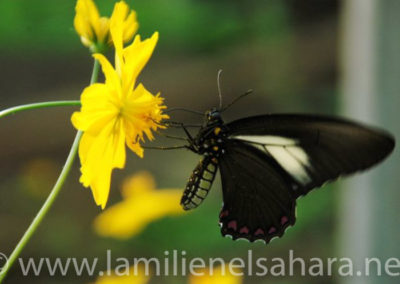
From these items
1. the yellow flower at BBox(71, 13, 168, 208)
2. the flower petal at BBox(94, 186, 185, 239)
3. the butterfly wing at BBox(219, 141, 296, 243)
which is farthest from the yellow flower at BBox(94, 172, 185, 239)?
the yellow flower at BBox(71, 13, 168, 208)

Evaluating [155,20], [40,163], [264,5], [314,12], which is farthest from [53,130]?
[314,12]

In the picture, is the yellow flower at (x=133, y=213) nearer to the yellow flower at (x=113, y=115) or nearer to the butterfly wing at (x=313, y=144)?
the butterfly wing at (x=313, y=144)

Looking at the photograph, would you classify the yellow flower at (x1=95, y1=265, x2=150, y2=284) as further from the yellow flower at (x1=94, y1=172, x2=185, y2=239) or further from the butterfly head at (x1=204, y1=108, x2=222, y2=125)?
the yellow flower at (x1=94, y1=172, x2=185, y2=239)

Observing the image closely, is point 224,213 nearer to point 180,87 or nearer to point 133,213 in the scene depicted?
point 133,213

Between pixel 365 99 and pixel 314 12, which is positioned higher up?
pixel 314 12

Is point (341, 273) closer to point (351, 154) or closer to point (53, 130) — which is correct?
point (53, 130)

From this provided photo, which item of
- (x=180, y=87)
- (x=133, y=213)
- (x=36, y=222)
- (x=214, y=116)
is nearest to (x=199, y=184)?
(x=214, y=116)
